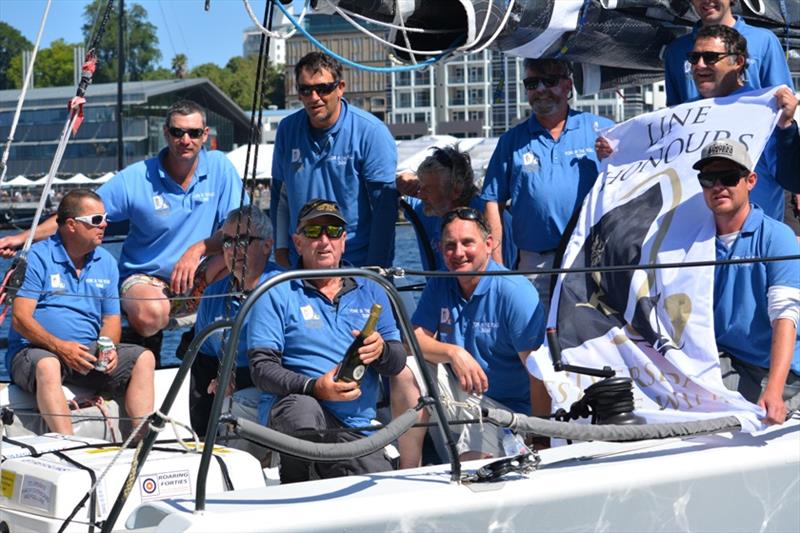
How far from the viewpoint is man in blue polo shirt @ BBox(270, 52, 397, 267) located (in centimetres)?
525

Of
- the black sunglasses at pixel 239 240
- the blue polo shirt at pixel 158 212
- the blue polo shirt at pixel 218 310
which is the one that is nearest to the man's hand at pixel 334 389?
the blue polo shirt at pixel 218 310

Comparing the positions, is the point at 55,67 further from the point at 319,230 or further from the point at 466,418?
the point at 466,418

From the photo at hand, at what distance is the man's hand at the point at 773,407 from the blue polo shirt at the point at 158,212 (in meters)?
2.88

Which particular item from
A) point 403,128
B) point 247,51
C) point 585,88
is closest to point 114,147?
point 403,128

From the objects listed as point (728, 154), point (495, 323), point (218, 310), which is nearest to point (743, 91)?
point (728, 154)

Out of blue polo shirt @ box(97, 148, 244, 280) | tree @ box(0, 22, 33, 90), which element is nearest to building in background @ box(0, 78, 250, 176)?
tree @ box(0, 22, 33, 90)

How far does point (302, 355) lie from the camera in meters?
4.30

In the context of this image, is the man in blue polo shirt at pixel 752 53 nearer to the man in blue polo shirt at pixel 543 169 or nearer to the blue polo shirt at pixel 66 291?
the man in blue polo shirt at pixel 543 169

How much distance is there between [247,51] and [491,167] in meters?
172

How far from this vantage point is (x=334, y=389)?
4062mm

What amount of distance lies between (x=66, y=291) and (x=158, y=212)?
694 mm

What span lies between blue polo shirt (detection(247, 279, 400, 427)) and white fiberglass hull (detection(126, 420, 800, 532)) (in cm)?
79

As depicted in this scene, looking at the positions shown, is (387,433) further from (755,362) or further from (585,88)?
(585,88)

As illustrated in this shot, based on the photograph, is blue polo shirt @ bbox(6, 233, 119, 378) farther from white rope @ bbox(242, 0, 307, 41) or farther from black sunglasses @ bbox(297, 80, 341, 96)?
white rope @ bbox(242, 0, 307, 41)
